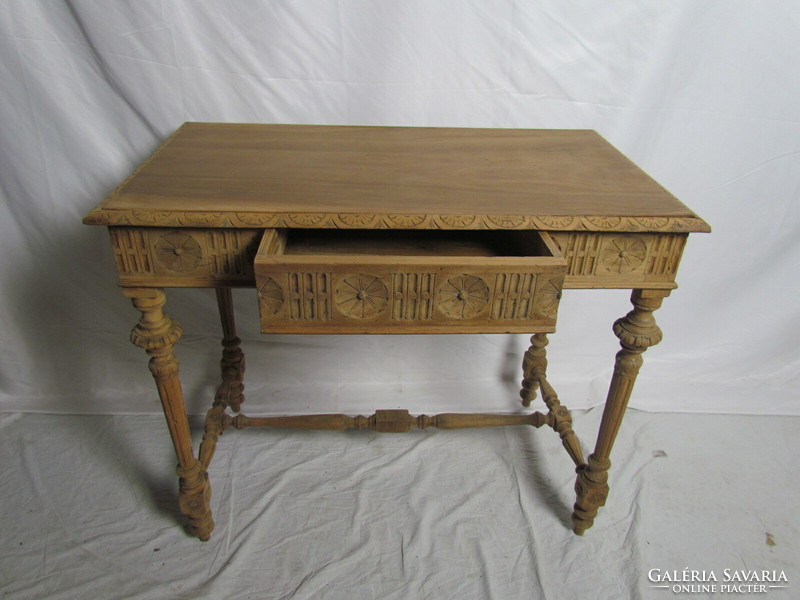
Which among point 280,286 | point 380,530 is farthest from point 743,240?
point 280,286

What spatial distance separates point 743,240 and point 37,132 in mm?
2067

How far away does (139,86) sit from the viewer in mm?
1619

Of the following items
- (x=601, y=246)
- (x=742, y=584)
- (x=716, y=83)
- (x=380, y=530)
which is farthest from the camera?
(x=716, y=83)

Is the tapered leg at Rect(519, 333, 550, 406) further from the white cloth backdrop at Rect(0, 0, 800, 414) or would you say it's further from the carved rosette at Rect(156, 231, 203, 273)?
the carved rosette at Rect(156, 231, 203, 273)

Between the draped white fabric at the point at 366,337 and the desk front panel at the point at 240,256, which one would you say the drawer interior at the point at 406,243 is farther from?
the draped white fabric at the point at 366,337

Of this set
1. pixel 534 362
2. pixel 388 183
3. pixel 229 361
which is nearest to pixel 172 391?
pixel 229 361

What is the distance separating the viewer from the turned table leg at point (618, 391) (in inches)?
50.0

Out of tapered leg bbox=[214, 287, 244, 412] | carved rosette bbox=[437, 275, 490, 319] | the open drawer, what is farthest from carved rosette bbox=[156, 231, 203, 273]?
tapered leg bbox=[214, 287, 244, 412]

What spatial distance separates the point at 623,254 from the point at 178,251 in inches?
32.9

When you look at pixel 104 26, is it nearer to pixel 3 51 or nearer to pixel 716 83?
pixel 3 51

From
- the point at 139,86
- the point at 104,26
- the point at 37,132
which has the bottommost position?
the point at 37,132

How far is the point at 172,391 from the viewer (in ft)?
4.38

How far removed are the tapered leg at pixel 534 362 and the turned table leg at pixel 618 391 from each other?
1.45 feet

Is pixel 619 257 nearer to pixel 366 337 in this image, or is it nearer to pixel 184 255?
pixel 184 255
